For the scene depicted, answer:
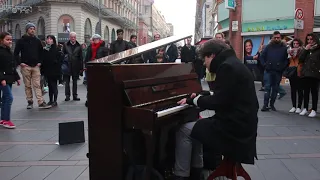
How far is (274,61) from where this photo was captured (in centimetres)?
774

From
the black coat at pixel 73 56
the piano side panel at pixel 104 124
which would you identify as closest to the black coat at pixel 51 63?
the black coat at pixel 73 56

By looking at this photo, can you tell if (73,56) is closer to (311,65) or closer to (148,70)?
(311,65)

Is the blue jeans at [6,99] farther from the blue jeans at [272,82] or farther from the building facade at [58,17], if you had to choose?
the building facade at [58,17]

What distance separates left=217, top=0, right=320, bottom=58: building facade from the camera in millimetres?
15734

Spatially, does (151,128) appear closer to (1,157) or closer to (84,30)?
(1,157)

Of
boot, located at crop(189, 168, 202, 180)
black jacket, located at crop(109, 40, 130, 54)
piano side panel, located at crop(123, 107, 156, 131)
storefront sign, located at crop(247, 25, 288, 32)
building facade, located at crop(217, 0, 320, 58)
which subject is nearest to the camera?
piano side panel, located at crop(123, 107, 156, 131)

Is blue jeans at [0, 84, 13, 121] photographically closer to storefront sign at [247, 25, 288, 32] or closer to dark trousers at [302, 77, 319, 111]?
dark trousers at [302, 77, 319, 111]

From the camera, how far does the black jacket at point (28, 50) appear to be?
767 cm

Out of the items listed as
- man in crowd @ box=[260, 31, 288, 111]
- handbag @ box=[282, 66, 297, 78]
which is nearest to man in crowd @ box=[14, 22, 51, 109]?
man in crowd @ box=[260, 31, 288, 111]

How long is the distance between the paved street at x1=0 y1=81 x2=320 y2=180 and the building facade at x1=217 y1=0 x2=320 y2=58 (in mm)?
9080

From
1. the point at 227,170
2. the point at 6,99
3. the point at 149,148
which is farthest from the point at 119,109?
the point at 6,99

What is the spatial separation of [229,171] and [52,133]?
12.7 ft

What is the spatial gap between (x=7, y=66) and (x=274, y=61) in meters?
5.69

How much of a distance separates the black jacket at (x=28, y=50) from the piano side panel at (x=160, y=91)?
5.02 metres
